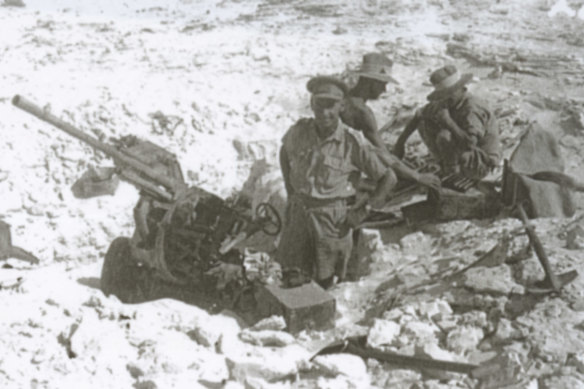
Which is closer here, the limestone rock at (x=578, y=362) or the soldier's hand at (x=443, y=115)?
the limestone rock at (x=578, y=362)

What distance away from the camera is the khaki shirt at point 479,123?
704cm

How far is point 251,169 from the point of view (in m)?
8.91

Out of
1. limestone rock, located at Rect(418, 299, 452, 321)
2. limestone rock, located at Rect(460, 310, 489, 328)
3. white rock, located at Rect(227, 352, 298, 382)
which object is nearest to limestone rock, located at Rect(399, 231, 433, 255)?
limestone rock, located at Rect(418, 299, 452, 321)

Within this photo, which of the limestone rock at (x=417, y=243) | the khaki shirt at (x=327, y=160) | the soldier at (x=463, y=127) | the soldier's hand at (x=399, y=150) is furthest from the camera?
the soldier's hand at (x=399, y=150)

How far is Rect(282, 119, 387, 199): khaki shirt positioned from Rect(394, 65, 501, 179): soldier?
4.82 feet

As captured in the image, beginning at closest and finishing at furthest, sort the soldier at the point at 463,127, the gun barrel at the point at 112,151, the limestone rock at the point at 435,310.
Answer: the limestone rock at the point at 435,310, the gun barrel at the point at 112,151, the soldier at the point at 463,127

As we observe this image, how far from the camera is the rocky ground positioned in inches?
176

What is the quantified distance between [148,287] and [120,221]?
2.09 m

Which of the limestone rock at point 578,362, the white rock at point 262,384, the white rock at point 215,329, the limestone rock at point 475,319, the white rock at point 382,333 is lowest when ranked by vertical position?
the white rock at point 215,329

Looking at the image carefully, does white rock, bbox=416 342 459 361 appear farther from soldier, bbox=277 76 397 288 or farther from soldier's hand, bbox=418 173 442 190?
soldier's hand, bbox=418 173 442 190

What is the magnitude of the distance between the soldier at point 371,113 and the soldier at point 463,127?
1.58ft

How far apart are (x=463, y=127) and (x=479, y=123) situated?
7.0 inches

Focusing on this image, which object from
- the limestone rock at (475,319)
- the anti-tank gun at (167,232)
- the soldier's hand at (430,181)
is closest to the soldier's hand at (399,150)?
the soldier's hand at (430,181)

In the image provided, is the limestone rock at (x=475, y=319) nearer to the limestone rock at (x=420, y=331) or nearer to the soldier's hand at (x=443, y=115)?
the limestone rock at (x=420, y=331)
